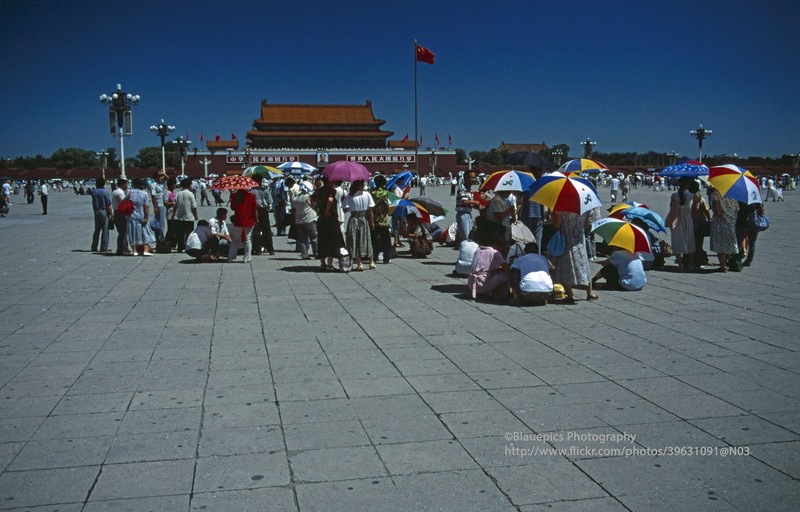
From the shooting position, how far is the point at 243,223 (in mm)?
11820

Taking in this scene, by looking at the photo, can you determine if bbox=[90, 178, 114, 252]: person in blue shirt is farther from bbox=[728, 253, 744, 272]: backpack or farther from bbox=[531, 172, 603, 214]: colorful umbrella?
bbox=[728, 253, 744, 272]: backpack

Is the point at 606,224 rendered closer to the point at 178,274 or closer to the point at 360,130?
the point at 178,274

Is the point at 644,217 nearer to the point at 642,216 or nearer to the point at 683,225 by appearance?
the point at 642,216

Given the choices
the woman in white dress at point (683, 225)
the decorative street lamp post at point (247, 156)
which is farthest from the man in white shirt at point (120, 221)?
A: the decorative street lamp post at point (247, 156)

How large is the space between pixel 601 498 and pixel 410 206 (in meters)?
9.92

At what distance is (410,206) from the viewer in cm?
1284

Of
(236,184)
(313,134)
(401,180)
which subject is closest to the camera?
(236,184)

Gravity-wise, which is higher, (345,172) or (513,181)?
(345,172)

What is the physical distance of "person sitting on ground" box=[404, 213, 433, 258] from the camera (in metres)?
12.3

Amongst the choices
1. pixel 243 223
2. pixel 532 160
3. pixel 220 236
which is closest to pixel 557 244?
pixel 532 160

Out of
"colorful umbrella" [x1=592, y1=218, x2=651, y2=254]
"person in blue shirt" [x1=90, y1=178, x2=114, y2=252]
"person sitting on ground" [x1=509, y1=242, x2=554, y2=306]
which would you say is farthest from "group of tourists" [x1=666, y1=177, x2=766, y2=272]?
"person in blue shirt" [x1=90, y1=178, x2=114, y2=252]

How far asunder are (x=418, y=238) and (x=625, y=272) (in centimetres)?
455

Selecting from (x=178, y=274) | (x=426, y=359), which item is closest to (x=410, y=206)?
(x=178, y=274)

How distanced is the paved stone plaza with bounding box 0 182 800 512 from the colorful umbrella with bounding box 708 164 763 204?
1.77 m
